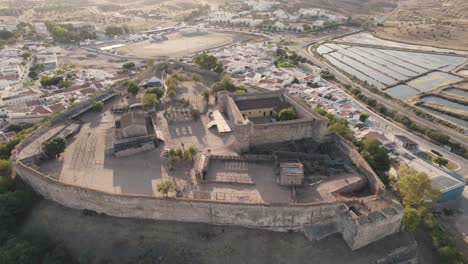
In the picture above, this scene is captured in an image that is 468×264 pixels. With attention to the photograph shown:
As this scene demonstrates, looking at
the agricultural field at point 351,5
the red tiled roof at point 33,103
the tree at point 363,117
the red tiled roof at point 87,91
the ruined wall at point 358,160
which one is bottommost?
the tree at point 363,117

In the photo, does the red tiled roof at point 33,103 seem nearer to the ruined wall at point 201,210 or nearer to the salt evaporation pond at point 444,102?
the ruined wall at point 201,210

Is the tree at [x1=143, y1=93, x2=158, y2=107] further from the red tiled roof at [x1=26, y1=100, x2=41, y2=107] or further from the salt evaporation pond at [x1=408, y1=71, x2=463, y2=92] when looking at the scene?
the salt evaporation pond at [x1=408, y1=71, x2=463, y2=92]

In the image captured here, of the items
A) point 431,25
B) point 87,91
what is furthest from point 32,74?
point 431,25

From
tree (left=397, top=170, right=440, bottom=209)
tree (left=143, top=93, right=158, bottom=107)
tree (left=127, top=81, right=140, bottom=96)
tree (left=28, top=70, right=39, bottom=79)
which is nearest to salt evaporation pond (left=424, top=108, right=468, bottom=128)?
tree (left=397, top=170, right=440, bottom=209)

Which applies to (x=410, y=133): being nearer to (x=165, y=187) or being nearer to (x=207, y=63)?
(x=207, y=63)

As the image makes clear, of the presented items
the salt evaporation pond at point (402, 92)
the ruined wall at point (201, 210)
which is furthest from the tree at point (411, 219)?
the salt evaporation pond at point (402, 92)

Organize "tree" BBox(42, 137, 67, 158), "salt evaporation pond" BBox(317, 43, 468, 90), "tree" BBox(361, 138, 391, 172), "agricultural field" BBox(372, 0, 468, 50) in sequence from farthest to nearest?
1. "agricultural field" BBox(372, 0, 468, 50)
2. "salt evaporation pond" BBox(317, 43, 468, 90)
3. "tree" BBox(361, 138, 391, 172)
4. "tree" BBox(42, 137, 67, 158)
